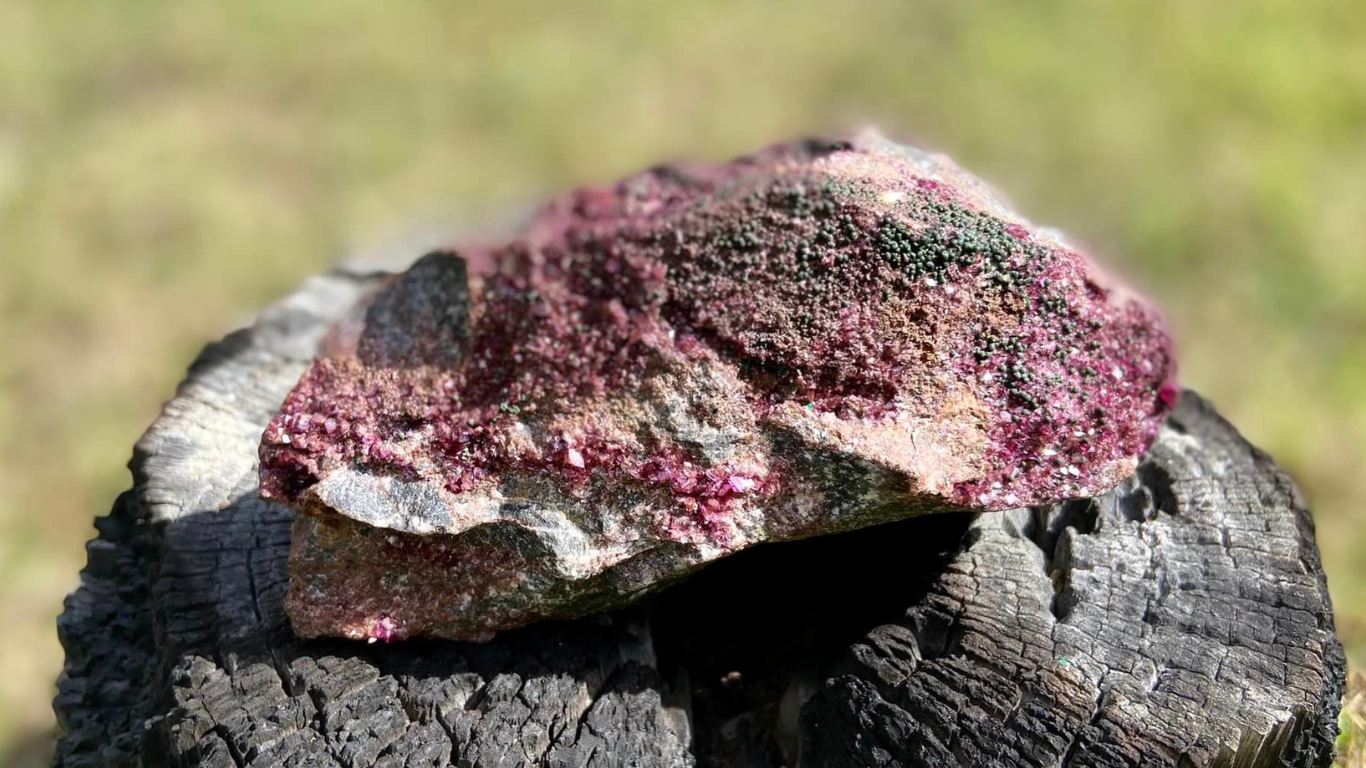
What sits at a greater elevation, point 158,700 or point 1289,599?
point 1289,599

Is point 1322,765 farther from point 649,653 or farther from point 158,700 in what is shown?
point 158,700

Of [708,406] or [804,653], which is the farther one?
[804,653]

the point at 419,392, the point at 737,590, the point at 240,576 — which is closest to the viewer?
the point at 419,392

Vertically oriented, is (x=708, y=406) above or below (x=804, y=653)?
above

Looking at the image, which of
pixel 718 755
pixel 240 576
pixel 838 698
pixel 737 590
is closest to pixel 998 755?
pixel 838 698
